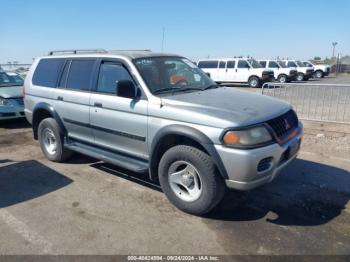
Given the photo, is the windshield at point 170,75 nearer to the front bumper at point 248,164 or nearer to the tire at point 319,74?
the front bumper at point 248,164

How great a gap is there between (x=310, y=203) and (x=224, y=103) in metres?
1.79

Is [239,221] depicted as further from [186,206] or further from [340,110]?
[340,110]

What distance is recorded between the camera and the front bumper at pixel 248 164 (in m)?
3.35

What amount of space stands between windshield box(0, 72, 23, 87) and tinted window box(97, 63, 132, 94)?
22.0ft

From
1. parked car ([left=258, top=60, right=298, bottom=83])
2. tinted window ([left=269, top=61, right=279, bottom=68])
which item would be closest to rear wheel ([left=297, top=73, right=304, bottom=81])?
parked car ([left=258, top=60, right=298, bottom=83])

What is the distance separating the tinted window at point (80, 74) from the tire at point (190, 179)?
1.99 meters

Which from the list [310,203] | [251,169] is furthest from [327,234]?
[251,169]

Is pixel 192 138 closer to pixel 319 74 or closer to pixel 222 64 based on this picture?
pixel 222 64

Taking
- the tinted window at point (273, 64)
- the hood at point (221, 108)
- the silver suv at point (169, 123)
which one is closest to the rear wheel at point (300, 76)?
the tinted window at point (273, 64)

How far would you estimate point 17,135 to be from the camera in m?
8.27

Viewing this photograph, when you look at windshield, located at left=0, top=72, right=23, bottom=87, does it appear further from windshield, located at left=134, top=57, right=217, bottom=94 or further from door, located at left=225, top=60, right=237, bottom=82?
door, located at left=225, top=60, right=237, bottom=82

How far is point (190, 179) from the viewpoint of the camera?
12.8 ft

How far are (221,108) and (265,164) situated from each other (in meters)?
0.79

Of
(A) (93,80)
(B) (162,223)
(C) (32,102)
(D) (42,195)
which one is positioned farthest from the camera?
(C) (32,102)
